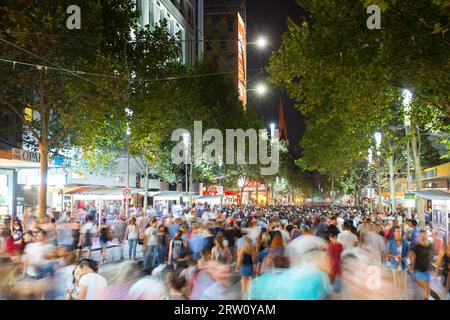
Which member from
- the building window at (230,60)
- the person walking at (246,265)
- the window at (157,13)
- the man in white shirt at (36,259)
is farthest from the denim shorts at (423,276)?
the building window at (230,60)

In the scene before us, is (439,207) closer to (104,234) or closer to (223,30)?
(104,234)

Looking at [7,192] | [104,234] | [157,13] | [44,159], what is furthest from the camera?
[157,13]

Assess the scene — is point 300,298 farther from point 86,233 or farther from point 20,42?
point 20,42

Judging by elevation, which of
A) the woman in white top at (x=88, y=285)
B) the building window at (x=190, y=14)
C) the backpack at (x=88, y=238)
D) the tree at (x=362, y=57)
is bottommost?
the backpack at (x=88, y=238)

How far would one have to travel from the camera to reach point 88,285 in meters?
7.29

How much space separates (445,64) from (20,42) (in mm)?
15786

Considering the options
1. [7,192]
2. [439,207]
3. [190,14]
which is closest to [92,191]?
[7,192]

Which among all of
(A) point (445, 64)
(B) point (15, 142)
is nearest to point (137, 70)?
(B) point (15, 142)

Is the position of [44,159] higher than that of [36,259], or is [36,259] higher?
[44,159]

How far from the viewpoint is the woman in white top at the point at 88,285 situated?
726 cm

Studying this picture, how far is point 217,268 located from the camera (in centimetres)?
798

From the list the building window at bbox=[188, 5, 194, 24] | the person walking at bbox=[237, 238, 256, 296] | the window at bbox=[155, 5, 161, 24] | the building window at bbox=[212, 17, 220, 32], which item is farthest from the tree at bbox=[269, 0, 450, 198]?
the building window at bbox=[212, 17, 220, 32]

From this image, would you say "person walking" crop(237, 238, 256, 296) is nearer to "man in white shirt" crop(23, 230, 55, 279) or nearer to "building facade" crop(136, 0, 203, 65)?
"man in white shirt" crop(23, 230, 55, 279)

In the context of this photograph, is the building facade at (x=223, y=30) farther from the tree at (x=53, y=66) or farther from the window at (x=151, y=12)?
the tree at (x=53, y=66)
